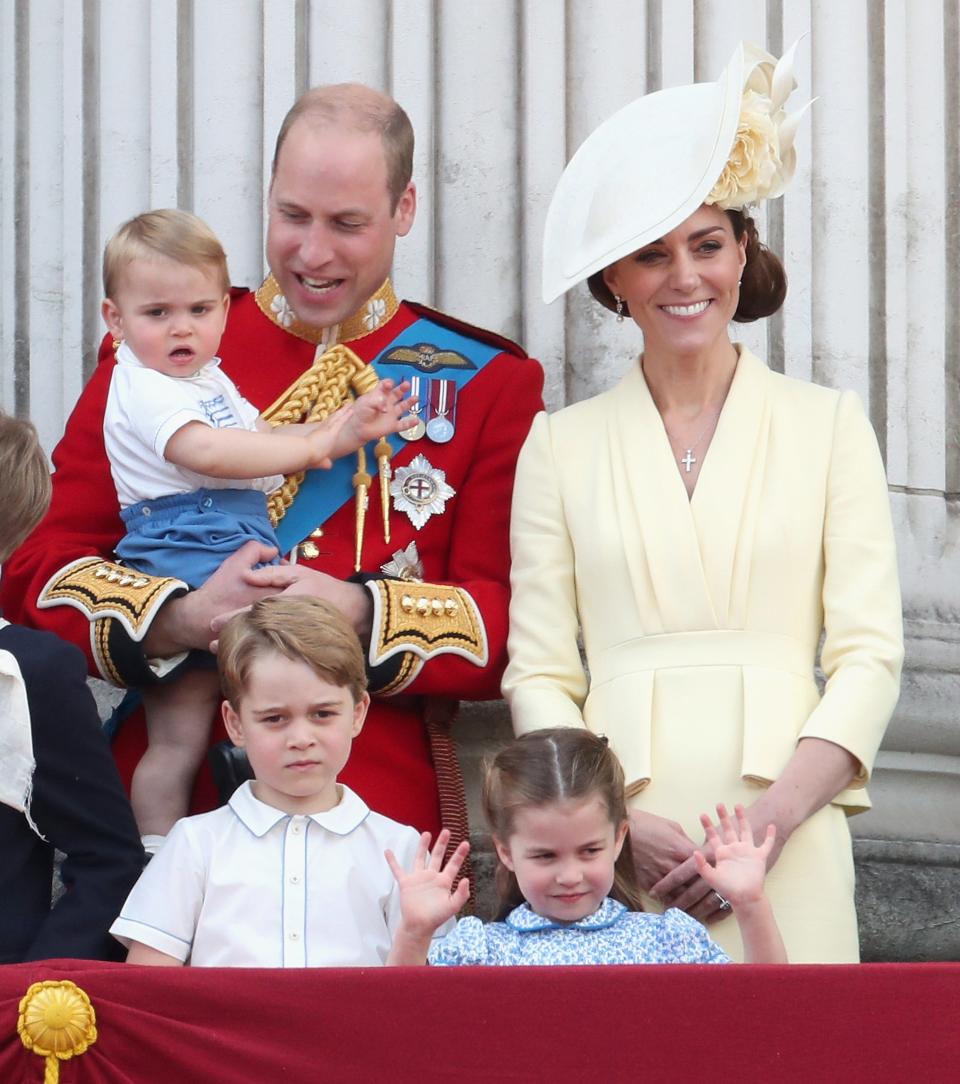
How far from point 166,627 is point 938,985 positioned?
1496 mm

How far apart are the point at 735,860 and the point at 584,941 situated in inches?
8.6

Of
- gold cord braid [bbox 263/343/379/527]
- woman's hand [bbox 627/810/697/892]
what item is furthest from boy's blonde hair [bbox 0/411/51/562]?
woman's hand [bbox 627/810/697/892]

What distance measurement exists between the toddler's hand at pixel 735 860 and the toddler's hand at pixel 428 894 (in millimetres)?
321

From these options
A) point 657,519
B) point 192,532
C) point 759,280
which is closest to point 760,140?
point 759,280

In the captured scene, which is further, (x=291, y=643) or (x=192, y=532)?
(x=192, y=532)

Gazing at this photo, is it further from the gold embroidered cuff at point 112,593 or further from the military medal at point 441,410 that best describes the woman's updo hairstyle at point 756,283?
the gold embroidered cuff at point 112,593

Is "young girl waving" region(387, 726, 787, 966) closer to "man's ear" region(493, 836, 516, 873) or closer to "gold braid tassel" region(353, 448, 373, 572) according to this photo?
"man's ear" region(493, 836, 516, 873)

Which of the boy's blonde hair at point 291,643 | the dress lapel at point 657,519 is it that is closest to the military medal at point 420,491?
the dress lapel at point 657,519

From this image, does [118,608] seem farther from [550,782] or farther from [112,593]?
[550,782]

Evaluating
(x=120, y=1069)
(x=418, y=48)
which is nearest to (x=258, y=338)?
(x=418, y=48)

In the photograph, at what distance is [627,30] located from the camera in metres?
4.81

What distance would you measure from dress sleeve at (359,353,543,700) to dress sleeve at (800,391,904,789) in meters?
0.54

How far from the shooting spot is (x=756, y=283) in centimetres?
409

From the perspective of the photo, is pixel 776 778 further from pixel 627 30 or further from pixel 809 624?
pixel 627 30
